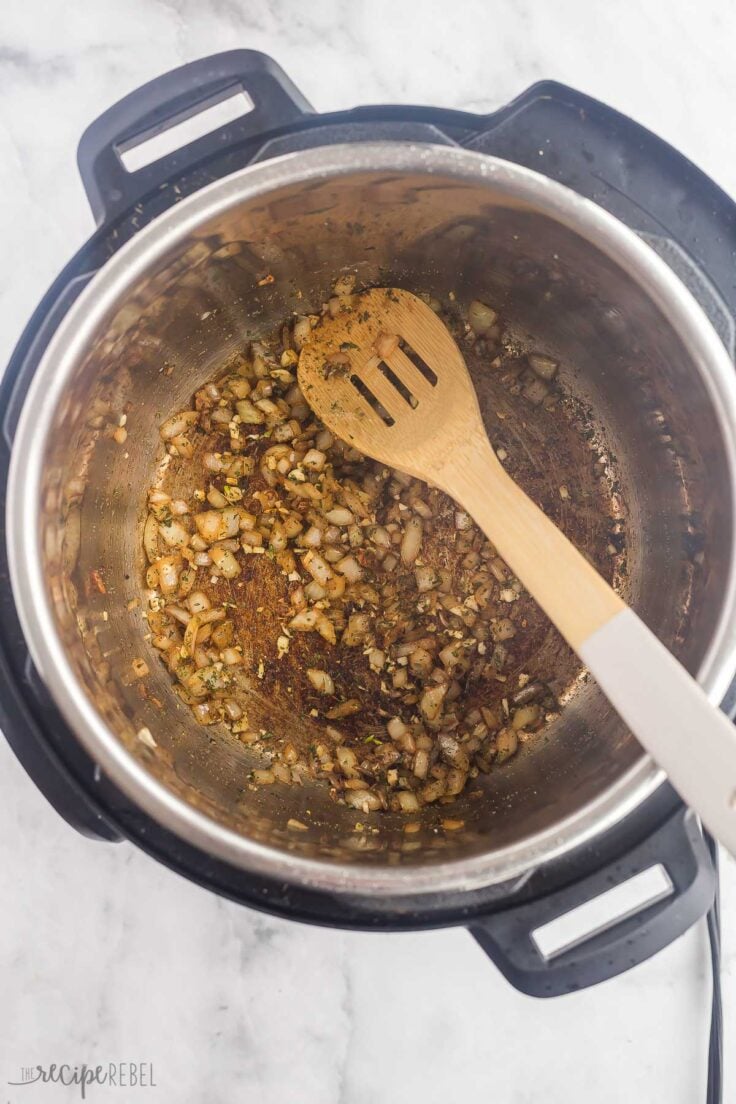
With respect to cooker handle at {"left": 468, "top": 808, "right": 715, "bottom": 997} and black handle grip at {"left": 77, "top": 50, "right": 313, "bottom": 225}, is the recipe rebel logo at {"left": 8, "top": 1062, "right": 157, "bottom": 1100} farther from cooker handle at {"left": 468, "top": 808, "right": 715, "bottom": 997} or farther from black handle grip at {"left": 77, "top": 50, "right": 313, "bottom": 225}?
black handle grip at {"left": 77, "top": 50, "right": 313, "bottom": 225}

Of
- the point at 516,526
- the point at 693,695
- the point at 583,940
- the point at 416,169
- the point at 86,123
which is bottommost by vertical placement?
the point at 583,940

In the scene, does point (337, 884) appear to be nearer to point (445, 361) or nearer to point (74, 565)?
point (74, 565)

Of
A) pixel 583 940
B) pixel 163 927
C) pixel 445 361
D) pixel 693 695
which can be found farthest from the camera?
pixel 163 927

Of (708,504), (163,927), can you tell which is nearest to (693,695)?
(708,504)

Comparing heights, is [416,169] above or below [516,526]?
above

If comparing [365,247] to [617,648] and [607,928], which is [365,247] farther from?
[607,928]

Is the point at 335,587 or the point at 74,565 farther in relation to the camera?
the point at 335,587
